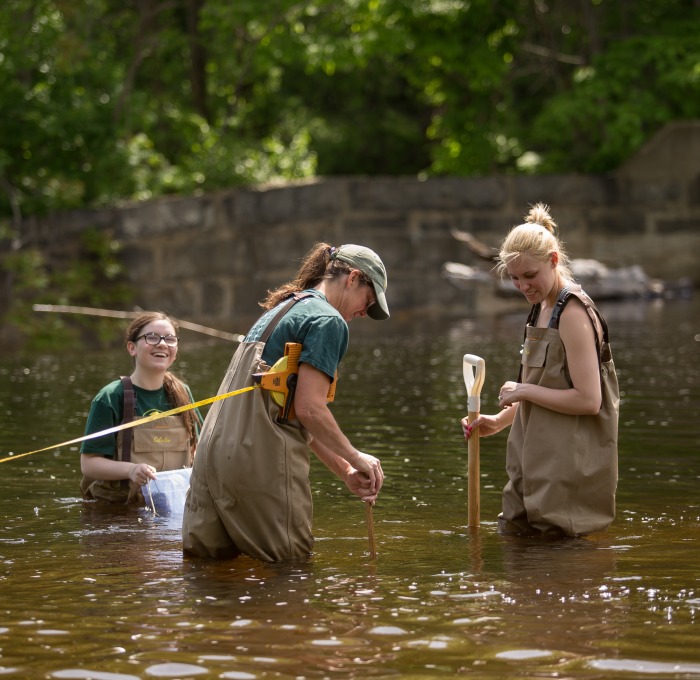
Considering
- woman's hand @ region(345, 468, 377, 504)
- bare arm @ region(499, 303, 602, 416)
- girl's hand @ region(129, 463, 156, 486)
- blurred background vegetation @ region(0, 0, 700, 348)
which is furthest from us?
blurred background vegetation @ region(0, 0, 700, 348)

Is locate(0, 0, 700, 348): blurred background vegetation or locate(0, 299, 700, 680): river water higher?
locate(0, 0, 700, 348): blurred background vegetation

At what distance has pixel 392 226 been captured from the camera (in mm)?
21969

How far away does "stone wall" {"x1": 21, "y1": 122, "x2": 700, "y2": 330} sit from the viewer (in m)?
20.6

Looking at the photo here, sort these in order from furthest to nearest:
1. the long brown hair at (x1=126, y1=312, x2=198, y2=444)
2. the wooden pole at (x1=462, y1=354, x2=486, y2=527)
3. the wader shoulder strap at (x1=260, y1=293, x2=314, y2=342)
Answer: the long brown hair at (x1=126, y1=312, x2=198, y2=444) → the wooden pole at (x1=462, y1=354, x2=486, y2=527) → the wader shoulder strap at (x1=260, y1=293, x2=314, y2=342)

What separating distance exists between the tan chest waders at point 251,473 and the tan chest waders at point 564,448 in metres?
1.11

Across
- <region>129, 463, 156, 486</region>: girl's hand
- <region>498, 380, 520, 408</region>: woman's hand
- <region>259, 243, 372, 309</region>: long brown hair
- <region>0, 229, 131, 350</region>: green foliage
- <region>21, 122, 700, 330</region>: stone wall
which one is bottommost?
<region>129, 463, 156, 486</region>: girl's hand

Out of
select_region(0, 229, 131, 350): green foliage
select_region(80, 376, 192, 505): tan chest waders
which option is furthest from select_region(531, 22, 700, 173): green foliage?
select_region(80, 376, 192, 505): tan chest waders

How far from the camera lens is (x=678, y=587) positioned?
5809mm

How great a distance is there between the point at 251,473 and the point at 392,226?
16.4 m

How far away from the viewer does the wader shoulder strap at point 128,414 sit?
7.52 meters

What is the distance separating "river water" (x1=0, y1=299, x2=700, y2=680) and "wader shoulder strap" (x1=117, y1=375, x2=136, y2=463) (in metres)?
0.33

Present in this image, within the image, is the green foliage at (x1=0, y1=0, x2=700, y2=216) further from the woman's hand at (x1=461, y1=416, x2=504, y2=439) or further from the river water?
the woman's hand at (x1=461, y1=416, x2=504, y2=439)

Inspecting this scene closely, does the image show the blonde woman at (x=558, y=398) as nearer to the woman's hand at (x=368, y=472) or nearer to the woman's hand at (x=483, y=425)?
the woman's hand at (x=483, y=425)

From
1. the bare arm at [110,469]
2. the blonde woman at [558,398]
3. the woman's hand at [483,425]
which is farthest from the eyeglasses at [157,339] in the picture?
the blonde woman at [558,398]
